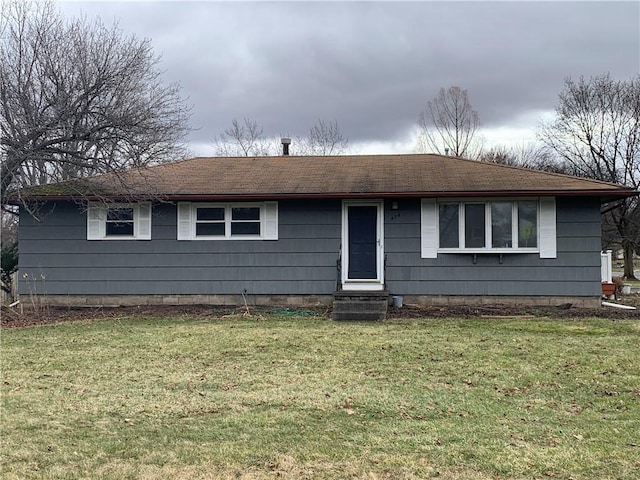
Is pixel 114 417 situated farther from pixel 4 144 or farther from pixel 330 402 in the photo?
pixel 4 144

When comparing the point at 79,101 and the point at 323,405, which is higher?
the point at 79,101

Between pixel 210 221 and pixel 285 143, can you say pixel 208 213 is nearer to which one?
pixel 210 221

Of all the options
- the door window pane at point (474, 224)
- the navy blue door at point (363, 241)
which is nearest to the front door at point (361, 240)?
the navy blue door at point (363, 241)

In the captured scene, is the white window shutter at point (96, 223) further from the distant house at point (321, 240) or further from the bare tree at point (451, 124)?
the bare tree at point (451, 124)

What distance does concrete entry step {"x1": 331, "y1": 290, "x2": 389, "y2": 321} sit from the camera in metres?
10.8

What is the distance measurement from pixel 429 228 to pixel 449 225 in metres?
0.45

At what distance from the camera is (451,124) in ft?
113

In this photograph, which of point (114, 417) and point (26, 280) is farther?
point (26, 280)

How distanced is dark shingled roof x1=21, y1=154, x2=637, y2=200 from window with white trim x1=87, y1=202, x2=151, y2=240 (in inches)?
22.0

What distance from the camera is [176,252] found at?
12844mm

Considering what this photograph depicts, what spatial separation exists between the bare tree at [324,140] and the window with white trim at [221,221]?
2205 cm

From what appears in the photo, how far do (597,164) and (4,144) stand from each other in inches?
1085

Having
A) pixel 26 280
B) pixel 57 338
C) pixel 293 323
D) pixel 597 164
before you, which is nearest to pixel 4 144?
pixel 26 280

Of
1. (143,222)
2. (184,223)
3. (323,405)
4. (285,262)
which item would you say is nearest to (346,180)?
(285,262)
